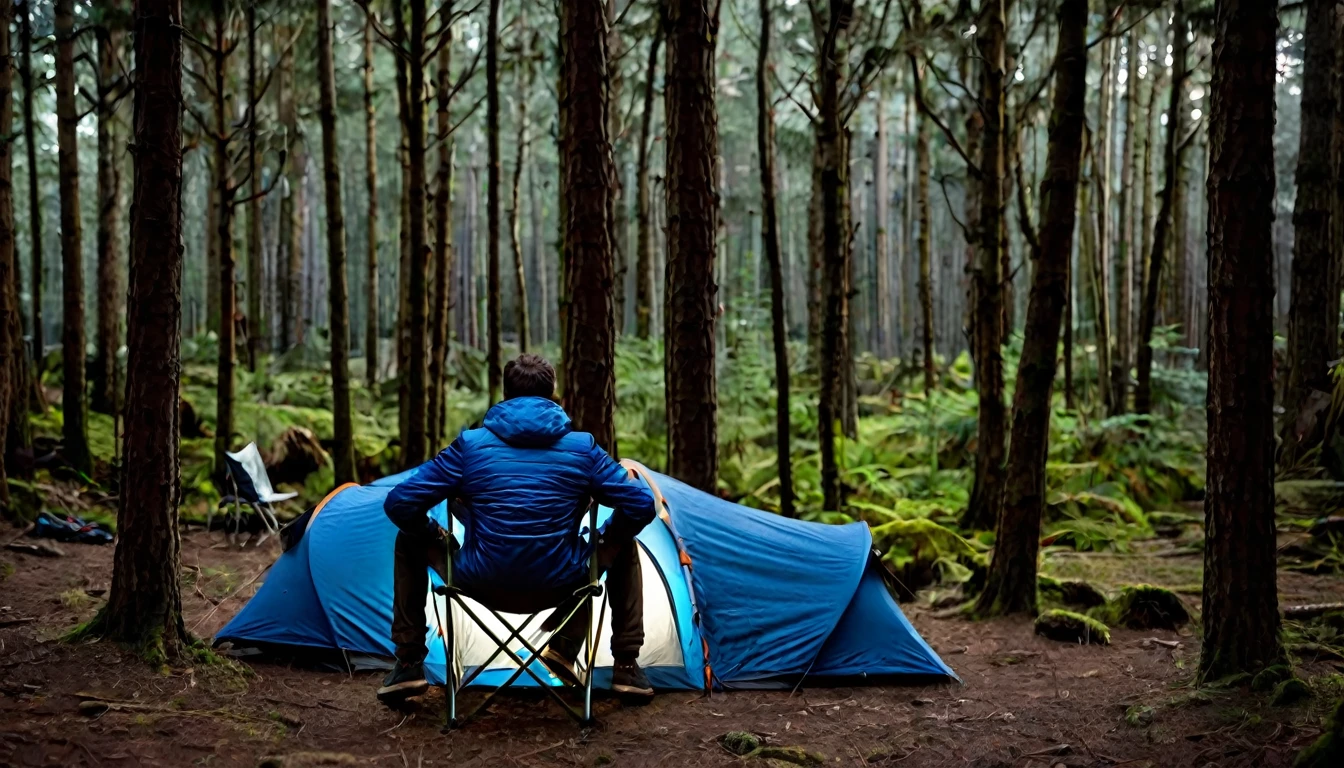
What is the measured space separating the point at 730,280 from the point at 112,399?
22.9 meters

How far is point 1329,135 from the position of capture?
927cm

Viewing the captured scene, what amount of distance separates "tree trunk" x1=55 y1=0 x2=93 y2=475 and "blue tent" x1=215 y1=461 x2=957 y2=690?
5609 millimetres

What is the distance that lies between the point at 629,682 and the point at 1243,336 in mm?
3229

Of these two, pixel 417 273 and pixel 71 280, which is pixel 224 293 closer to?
pixel 71 280

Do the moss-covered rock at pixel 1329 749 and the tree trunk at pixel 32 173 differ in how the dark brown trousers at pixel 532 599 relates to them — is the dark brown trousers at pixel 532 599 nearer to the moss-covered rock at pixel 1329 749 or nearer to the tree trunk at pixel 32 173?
the moss-covered rock at pixel 1329 749

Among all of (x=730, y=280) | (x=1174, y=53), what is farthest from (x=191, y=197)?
(x=1174, y=53)

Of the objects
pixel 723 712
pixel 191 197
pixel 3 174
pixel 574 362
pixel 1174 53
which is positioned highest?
pixel 191 197

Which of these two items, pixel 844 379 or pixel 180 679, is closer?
pixel 180 679

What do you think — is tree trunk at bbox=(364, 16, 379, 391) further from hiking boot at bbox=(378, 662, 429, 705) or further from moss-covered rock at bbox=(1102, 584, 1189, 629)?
moss-covered rock at bbox=(1102, 584, 1189, 629)

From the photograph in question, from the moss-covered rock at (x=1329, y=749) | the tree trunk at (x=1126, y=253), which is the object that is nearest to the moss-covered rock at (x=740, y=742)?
the moss-covered rock at (x=1329, y=749)

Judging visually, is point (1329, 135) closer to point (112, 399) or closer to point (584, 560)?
point (584, 560)

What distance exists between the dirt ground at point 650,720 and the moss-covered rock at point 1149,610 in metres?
0.58

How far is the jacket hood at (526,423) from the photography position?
4.52 meters

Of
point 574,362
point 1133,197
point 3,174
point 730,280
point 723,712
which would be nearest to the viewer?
point 723,712
